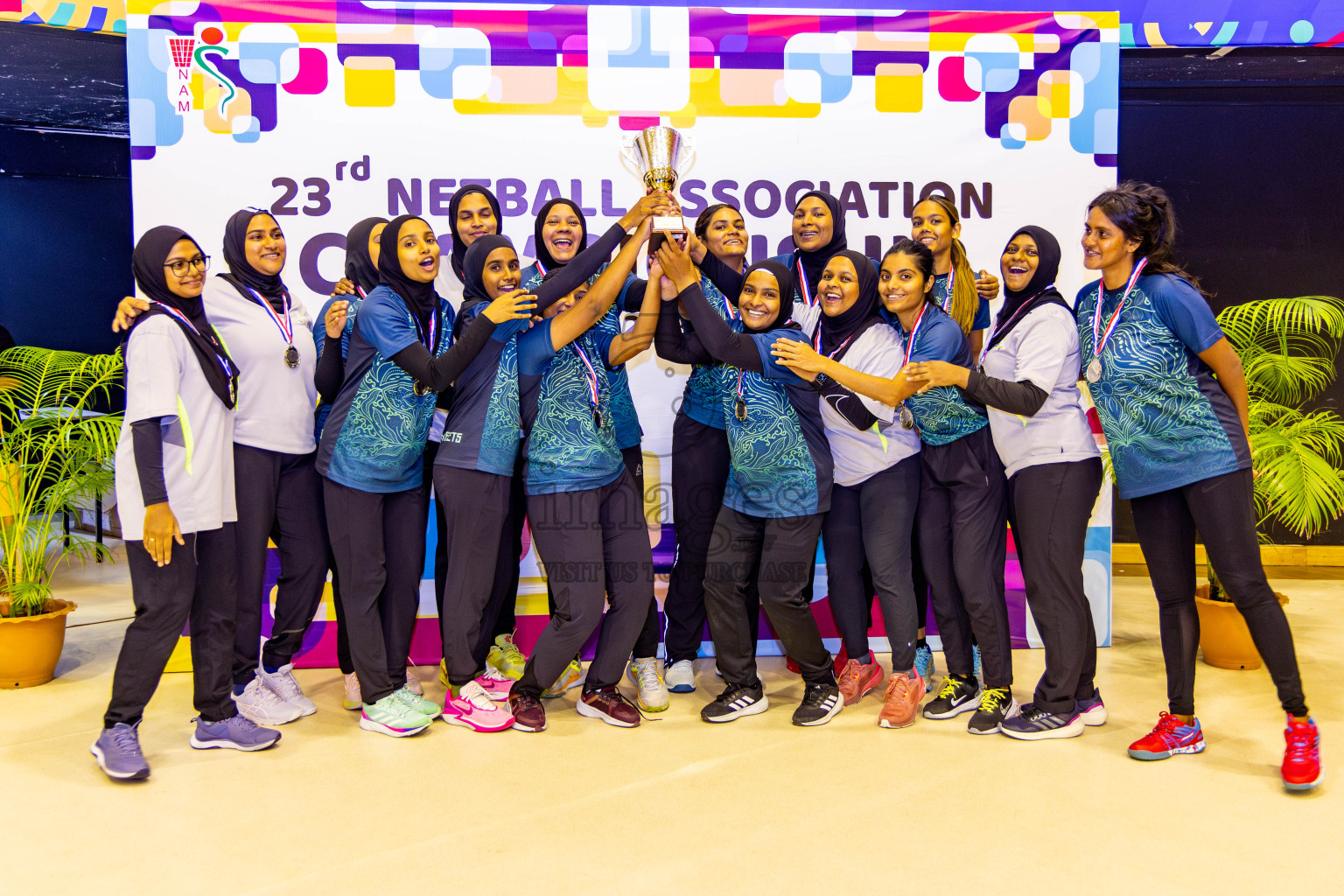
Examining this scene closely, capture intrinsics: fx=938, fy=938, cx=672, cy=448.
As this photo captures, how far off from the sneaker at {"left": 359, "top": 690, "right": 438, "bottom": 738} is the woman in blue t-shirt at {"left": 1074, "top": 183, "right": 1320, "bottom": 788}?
2392 millimetres

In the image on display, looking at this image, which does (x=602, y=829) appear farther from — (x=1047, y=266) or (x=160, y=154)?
(x=160, y=154)

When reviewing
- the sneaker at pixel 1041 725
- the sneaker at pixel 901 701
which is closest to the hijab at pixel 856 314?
the sneaker at pixel 901 701

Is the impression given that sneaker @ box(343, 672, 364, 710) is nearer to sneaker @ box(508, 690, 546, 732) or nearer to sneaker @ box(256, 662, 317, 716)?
sneaker @ box(256, 662, 317, 716)

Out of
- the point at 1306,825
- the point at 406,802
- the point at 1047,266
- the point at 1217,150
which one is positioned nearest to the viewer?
the point at 1306,825

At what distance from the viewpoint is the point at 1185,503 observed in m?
2.95

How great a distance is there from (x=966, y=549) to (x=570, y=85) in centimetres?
261

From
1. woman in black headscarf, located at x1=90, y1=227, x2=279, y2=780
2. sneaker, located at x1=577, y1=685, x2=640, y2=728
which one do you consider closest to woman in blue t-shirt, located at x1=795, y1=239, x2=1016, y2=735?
sneaker, located at x1=577, y1=685, x2=640, y2=728

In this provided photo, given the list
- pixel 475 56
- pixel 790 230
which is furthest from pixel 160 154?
pixel 790 230

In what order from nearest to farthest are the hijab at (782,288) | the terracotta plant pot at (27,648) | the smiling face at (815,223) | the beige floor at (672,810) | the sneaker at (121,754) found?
the beige floor at (672,810) < the sneaker at (121,754) < the hijab at (782,288) < the smiling face at (815,223) < the terracotta plant pot at (27,648)

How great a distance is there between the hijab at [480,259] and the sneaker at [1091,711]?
99.3 inches

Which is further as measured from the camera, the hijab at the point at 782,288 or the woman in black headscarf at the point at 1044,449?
the hijab at the point at 782,288

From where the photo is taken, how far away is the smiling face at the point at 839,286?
3.23 m

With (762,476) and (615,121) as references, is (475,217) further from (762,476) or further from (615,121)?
(762,476)

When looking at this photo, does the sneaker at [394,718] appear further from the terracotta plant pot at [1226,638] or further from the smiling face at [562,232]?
the terracotta plant pot at [1226,638]
